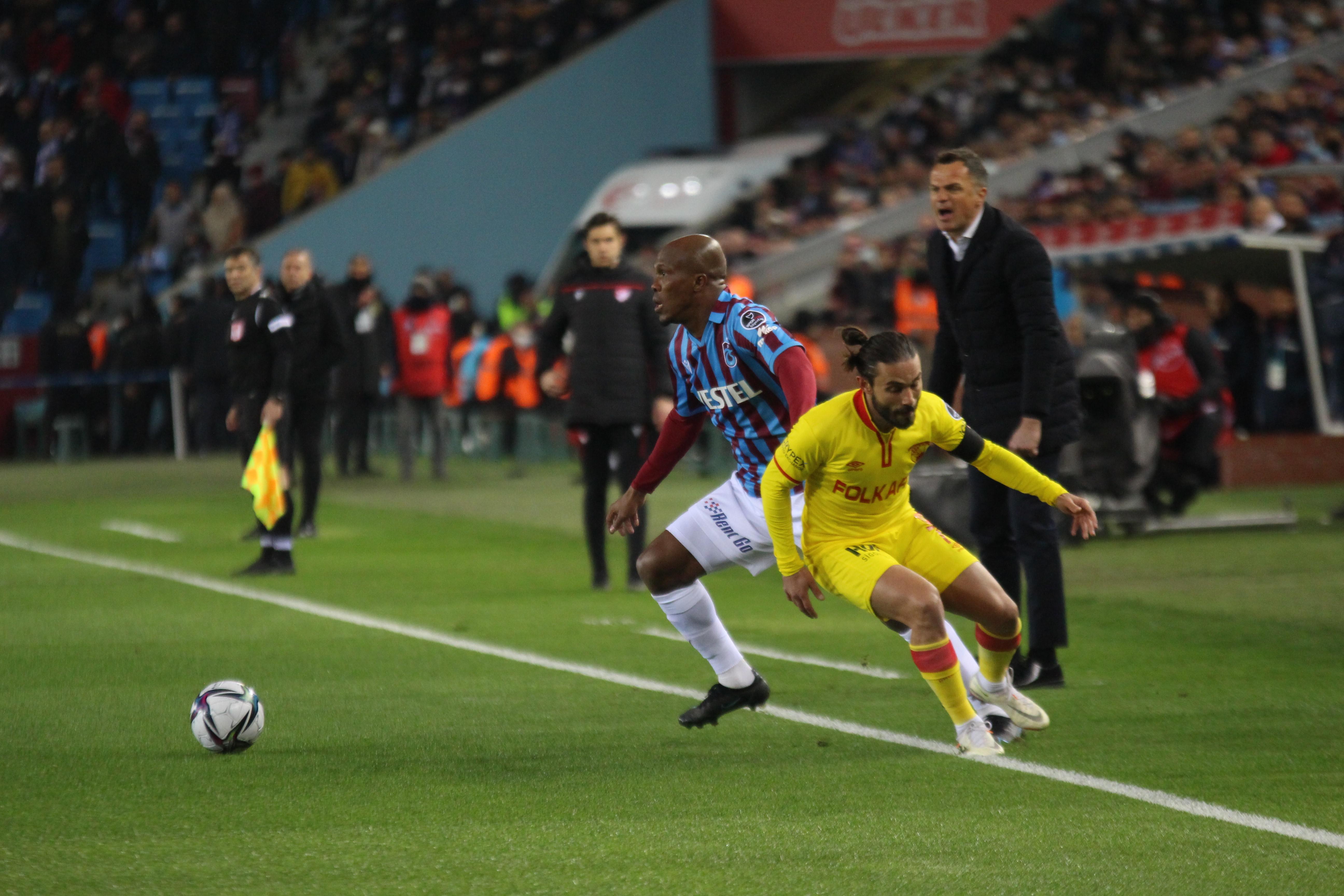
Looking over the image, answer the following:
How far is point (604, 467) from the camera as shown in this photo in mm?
10875

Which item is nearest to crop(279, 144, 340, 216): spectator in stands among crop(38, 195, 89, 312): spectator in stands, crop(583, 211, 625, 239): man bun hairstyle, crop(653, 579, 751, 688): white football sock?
crop(38, 195, 89, 312): spectator in stands

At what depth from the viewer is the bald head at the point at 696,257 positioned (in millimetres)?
6441

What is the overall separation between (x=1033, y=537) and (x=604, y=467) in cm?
392

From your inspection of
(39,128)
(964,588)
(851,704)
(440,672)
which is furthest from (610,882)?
(39,128)

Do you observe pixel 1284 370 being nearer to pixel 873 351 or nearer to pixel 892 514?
pixel 892 514

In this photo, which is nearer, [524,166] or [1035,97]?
[1035,97]

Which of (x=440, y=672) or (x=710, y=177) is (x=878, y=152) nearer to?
(x=710, y=177)

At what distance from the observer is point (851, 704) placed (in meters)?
7.18

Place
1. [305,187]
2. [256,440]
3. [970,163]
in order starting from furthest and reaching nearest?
[305,187]
[256,440]
[970,163]

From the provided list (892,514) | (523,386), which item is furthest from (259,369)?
(523,386)

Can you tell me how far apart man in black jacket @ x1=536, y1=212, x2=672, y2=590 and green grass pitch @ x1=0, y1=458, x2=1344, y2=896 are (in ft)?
2.04

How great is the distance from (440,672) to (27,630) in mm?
2571

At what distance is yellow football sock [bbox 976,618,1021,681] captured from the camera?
6.41 meters

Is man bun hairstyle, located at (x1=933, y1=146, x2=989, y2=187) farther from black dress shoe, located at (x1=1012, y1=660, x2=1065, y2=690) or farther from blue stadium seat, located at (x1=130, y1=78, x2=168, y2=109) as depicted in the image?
blue stadium seat, located at (x1=130, y1=78, x2=168, y2=109)
